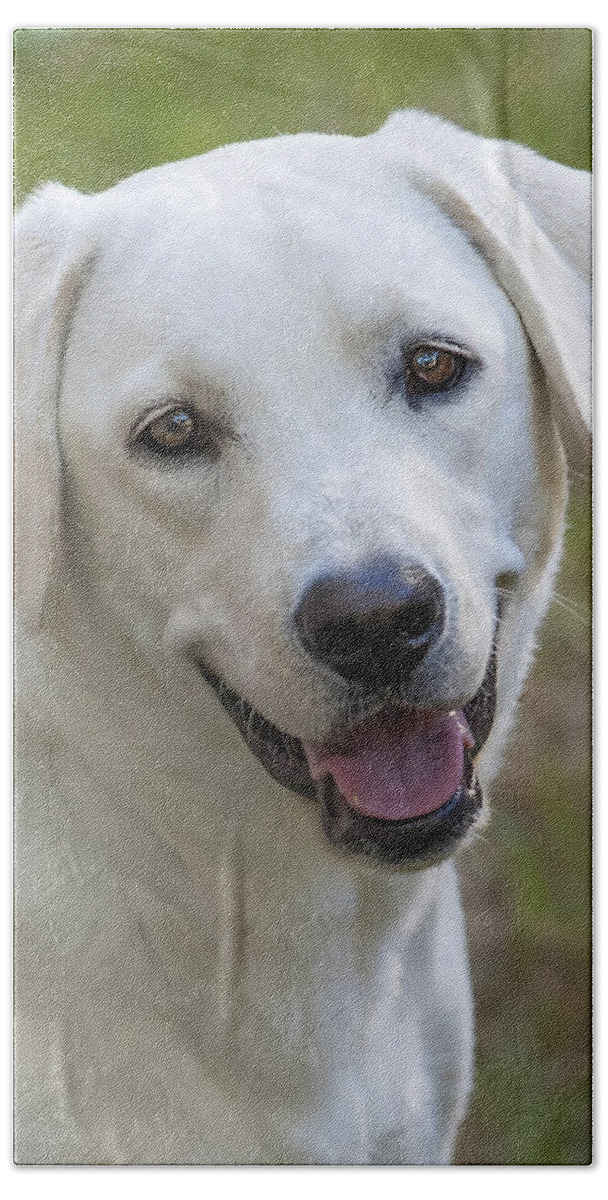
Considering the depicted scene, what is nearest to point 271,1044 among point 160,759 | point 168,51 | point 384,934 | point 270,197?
point 384,934

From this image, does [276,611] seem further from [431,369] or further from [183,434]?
[431,369]

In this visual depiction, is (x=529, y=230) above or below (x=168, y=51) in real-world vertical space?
below

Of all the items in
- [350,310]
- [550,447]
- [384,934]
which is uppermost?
[350,310]

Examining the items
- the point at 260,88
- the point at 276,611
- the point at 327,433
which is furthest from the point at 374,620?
the point at 260,88

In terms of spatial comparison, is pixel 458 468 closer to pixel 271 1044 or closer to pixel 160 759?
pixel 160 759

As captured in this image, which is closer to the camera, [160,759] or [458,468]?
[458,468]

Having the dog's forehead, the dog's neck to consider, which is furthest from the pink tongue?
the dog's forehead
